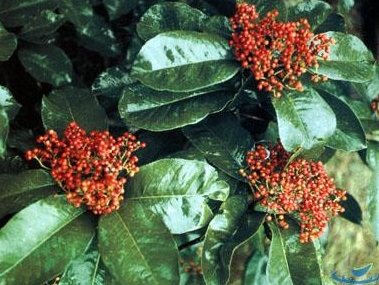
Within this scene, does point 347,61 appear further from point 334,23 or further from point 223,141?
point 223,141

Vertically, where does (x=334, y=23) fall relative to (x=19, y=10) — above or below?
below

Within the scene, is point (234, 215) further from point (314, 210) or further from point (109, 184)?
point (109, 184)

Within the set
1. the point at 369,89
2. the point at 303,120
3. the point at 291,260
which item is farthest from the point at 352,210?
the point at 303,120

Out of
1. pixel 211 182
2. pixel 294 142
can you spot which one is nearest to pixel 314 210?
pixel 294 142

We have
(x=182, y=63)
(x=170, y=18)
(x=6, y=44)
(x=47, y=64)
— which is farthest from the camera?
(x=47, y=64)

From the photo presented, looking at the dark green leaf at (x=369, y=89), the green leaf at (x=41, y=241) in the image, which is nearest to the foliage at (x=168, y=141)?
the green leaf at (x=41, y=241)

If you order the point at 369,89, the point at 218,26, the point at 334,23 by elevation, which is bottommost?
the point at 369,89

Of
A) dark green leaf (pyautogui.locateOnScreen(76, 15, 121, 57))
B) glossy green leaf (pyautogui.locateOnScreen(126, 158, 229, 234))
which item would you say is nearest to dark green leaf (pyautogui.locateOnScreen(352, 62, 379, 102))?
glossy green leaf (pyautogui.locateOnScreen(126, 158, 229, 234))
